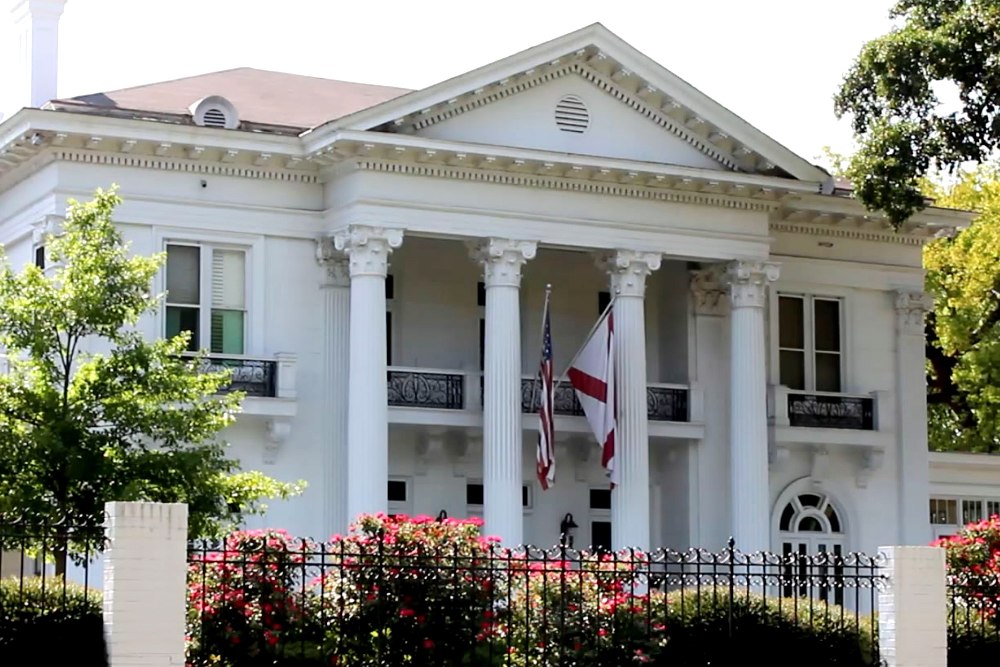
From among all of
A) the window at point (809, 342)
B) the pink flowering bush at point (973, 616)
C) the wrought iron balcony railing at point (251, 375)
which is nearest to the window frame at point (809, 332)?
the window at point (809, 342)

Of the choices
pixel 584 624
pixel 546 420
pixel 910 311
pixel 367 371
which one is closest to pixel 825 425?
pixel 910 311

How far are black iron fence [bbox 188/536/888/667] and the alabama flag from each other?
1311 centimetres

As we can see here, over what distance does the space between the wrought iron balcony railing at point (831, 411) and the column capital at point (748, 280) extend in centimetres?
282

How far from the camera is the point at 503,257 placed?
114ft

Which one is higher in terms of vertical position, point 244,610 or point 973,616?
point 244,610

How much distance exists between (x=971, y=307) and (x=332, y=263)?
21.9m

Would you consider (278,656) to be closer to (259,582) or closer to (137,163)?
(259,582)

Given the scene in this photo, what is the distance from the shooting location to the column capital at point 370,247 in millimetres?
33594

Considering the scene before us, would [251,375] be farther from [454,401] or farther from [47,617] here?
[47,617]

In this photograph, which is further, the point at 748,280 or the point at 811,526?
the point at 811,526

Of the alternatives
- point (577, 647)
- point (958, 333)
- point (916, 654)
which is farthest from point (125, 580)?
point (958, 333)

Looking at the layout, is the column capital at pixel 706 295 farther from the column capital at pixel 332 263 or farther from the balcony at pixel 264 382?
the balcony at pixel 264 382

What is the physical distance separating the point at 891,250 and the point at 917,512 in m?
4.94

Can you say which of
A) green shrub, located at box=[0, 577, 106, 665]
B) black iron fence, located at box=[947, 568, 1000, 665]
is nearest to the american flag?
black iron fence, located at box=[947, 568, 1000, 665]
